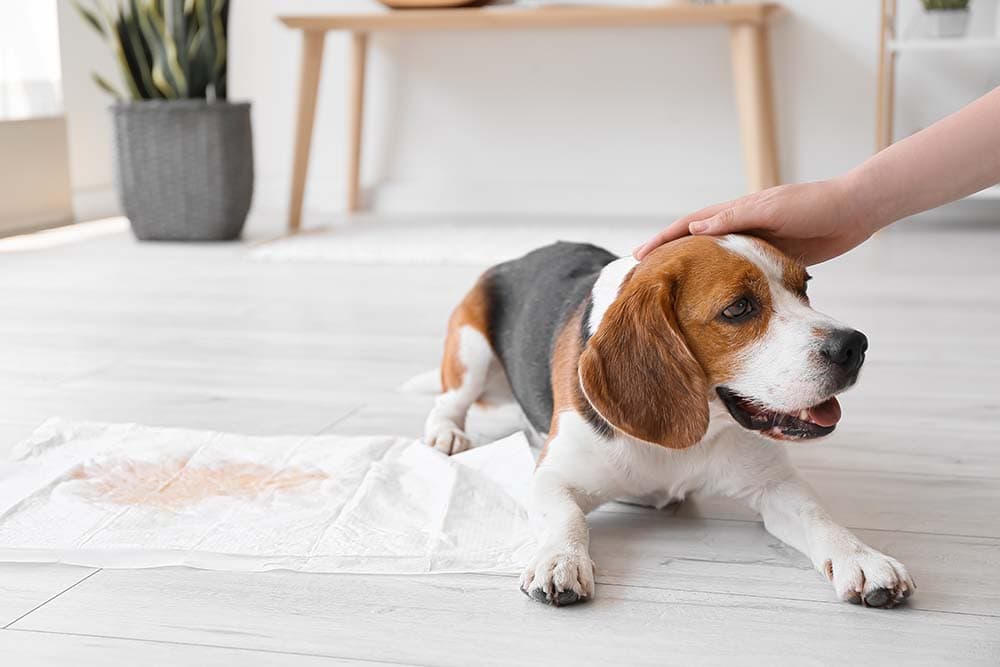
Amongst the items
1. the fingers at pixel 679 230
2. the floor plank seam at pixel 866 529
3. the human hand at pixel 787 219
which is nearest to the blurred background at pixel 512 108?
the human hand at pixel 787 219

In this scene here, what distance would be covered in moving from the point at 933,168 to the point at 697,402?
1.65ft

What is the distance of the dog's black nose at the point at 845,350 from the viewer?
1376 mm

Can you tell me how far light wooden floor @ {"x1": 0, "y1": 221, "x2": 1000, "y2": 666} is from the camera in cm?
127

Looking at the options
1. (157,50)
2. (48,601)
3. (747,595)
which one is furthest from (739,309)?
(157,50)

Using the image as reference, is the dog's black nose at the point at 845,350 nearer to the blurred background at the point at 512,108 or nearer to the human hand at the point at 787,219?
the human hand at the point at 787,219

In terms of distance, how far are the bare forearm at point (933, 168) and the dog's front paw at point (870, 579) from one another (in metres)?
0.53

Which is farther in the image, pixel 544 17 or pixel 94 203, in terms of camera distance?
pixel 94 203

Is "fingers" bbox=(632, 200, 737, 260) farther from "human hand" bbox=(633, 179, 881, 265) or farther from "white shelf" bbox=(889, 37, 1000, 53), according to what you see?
"white shelf" bbox=(889, 37, 1000, 53)

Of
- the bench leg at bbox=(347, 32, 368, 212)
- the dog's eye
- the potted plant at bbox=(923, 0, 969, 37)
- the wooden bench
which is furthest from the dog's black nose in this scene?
the bench leg at bbox=(347, 32, 368, 212)

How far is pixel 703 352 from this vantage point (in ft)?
4.81

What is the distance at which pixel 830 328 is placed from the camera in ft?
4.60

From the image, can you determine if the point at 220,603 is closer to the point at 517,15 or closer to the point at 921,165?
the point at 921,165

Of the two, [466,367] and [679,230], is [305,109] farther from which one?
[679,230]

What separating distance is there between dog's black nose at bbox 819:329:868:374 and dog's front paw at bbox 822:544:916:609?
8.5 inches
